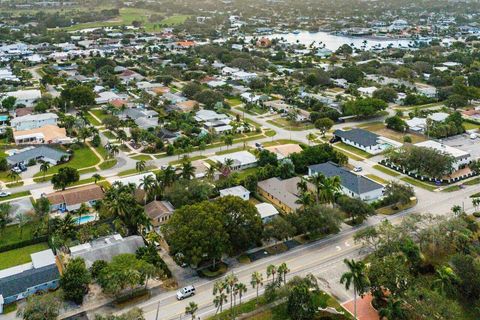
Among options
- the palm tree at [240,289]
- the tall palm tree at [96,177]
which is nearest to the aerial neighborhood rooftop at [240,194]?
the palm tree at [240,289]

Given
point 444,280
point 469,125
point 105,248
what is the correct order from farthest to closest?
point 469,125, point 105,248, point 444,280

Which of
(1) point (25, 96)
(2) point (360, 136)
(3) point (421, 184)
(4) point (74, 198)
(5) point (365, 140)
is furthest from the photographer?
(1) point (25, 96)

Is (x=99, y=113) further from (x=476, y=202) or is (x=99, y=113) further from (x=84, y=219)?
(x=476, y=202)

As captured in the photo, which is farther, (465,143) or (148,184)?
(465,143)

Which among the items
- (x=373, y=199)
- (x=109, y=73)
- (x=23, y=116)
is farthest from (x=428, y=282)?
(x=109, y=73)

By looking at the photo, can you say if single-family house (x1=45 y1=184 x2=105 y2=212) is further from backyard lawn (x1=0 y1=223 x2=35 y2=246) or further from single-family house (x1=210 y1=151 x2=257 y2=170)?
single-family house (x1=210 y1=151 x2=257 y2=170)

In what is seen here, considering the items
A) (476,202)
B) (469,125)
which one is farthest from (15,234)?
(469,125)

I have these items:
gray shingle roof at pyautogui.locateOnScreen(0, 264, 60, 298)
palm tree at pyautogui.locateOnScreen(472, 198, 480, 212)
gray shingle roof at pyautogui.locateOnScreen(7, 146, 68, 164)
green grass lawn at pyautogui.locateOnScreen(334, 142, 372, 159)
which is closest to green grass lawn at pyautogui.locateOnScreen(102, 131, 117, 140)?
gray shingle roof at pyautogui.locateOnScreen(7, 146, 68, 164)

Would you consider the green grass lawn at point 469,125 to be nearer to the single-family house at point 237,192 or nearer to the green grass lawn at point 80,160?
the single-family house at point 237,192
